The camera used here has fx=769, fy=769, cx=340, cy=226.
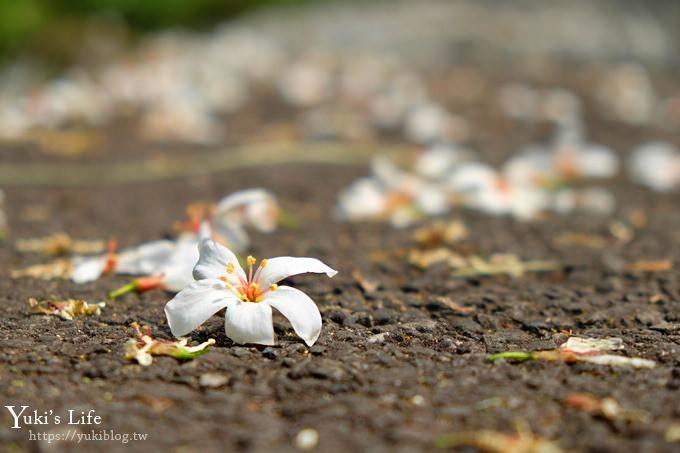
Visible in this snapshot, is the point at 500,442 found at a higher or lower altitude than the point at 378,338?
lower

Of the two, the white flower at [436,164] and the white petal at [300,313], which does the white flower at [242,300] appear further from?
the white flower at [436,164]

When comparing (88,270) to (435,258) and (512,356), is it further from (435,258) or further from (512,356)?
(512,356)

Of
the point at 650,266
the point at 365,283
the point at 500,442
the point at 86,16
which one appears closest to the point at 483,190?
the point at 650,266

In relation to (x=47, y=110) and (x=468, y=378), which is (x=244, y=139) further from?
(x=468, y=378)

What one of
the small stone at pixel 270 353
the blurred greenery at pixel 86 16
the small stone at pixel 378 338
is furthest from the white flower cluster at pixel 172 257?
the blurred greenery at pixel 86 16

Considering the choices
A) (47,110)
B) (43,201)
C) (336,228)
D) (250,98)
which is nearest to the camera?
(336,228)

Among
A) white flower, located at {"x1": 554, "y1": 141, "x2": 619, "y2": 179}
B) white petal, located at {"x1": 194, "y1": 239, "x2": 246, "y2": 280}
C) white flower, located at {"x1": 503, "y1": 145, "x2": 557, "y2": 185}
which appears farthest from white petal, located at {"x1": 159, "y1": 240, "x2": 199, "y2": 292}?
white flower, located at {"x1": 554, "y1": 141, "x2": 619, "y2": 179}

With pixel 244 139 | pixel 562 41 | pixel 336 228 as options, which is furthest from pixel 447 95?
pixel 336 228
